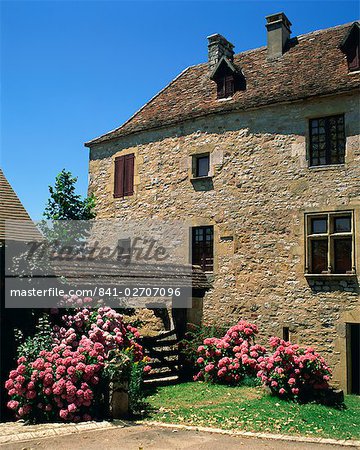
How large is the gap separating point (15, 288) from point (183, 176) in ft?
29.3

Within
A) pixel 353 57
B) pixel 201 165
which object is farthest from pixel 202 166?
pixel 353 57

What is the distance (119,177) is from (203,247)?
182 inches

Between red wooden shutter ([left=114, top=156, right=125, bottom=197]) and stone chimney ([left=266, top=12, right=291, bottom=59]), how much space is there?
6505 millimetres

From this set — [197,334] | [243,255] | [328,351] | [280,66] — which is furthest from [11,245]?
[280,66]

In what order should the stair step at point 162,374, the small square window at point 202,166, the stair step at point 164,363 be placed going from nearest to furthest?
the stair step at point 164,363
the stair step at point 162,374
the small square window at point 202,166

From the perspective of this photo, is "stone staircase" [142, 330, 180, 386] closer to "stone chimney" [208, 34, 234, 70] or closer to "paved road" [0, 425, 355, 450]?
"paved road" [0, 425, 355, 450]

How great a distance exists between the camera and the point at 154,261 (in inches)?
695

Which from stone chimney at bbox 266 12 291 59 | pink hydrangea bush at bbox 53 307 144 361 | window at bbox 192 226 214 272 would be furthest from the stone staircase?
stone chimney at bbox 266 12 291 59

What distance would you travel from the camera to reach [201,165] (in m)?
17.2

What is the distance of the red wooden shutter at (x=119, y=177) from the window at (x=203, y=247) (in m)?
3.63

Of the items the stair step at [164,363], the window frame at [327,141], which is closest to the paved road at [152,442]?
the stair step at [164,363]

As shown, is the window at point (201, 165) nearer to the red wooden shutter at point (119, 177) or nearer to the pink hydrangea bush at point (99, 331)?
the red wooden shutter at point (119, 177)

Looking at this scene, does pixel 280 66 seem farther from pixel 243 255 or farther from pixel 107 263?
pixel 107 263

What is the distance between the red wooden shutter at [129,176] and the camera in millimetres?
→ 18688
